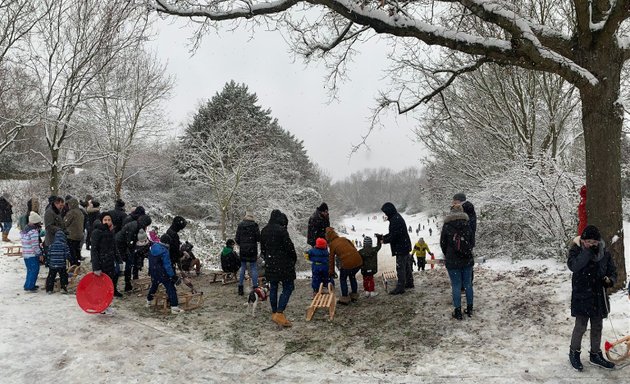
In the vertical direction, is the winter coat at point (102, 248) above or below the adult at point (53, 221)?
below

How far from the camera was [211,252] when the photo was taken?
22.2m

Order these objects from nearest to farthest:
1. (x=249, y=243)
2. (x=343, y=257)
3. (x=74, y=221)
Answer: (x=343, y=257) < (x=249, y=243) < (x=74, y=221)

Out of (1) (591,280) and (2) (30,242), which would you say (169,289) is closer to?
(2) (30,242)

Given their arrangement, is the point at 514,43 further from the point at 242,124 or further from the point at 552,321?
the point at 242,124

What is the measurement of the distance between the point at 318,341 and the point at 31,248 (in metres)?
6.23

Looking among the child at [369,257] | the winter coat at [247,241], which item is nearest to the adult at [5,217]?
the winter coat at [247,241]

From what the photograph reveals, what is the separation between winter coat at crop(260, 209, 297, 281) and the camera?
6.83 meters

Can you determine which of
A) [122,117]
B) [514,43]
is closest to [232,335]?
[514,43]

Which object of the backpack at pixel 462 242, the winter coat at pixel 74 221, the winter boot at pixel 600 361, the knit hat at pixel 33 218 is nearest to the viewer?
the winter boot at pixel 600 361

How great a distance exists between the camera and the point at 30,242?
8383 millimetres

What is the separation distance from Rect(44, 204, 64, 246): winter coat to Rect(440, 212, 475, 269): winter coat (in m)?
7.31

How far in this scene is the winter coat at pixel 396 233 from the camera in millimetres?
7965

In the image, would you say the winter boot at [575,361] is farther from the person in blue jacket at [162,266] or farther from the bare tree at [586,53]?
the person in blue jacket at [162,266]

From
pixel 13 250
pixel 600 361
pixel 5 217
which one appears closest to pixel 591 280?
pixel 600 361
